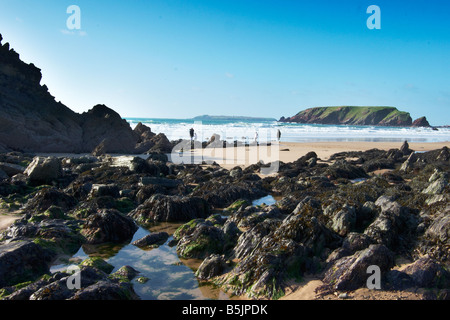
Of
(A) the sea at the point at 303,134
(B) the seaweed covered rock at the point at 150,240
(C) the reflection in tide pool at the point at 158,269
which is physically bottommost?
(C) the reflection in tide pool at the point at 158,269

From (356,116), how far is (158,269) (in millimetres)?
140349

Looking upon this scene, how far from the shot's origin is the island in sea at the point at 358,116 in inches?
4660

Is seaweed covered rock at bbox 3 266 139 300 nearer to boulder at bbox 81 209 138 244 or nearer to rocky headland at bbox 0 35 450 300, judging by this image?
rocky headland at bbox 0 35 450 300

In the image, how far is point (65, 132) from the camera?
66.0ft

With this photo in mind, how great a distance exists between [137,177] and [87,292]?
7.82 m

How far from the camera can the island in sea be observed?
118 meters

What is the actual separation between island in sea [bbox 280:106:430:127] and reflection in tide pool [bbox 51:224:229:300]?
126 m

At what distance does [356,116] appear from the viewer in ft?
434

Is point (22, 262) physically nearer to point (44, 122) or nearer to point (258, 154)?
point (258, 154)

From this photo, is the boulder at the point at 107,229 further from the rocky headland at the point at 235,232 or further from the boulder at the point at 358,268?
the boulder at the point at 358,268

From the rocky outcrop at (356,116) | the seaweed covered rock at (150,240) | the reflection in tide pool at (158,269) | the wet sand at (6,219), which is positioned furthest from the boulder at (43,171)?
the rocky outcrop at (356,116)

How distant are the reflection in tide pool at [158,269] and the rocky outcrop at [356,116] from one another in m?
129

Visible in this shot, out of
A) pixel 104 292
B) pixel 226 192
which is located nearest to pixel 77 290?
pixel 104 292
